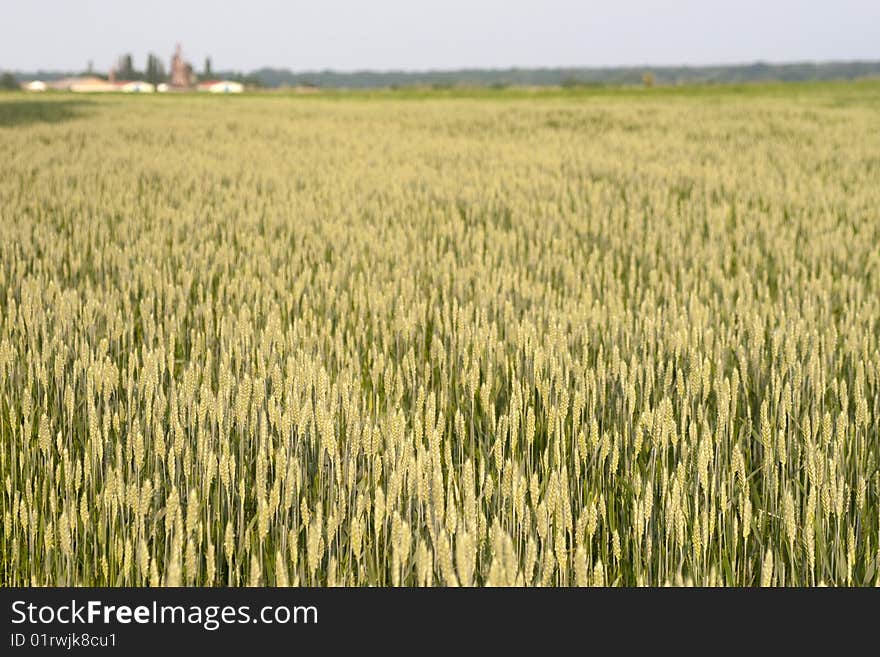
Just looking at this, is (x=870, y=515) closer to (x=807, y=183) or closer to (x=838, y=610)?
(x=838, y=610)

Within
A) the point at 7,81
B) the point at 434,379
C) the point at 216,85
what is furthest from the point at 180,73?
the point at 434,379

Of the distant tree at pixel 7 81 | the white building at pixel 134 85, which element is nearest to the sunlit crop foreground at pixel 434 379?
the distant tree at pixel 7 81

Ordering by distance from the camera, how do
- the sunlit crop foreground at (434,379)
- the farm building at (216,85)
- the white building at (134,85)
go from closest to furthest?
the sunlit crop foreground at (434,379), the white building at (134,85), the farm building at (216,85)

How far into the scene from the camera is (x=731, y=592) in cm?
150

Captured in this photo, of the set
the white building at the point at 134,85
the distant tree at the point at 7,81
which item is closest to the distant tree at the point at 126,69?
the white building at the point at 134,85

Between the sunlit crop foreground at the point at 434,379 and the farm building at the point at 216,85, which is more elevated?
the farm building at the point at 216,85

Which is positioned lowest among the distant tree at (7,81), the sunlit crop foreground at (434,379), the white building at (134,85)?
the sunlit crop foreground at (434,379)

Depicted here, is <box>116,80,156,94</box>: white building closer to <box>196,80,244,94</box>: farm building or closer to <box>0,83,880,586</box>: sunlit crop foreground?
<box>196,80,244,94</box>: farm building

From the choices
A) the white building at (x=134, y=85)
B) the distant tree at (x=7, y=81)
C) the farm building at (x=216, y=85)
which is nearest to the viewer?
the distant tree at (x=7, y=81)

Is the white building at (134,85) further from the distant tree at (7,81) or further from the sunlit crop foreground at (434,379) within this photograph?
the sunlit crop foreground at (434,379)

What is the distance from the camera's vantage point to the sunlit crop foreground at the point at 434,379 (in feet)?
5.80

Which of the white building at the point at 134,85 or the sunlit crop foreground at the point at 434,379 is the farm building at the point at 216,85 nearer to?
the white building at the point at 134,85

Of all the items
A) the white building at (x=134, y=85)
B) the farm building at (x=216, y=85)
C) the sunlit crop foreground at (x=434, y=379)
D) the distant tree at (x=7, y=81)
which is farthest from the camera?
the farm building at (x=216, y=85)

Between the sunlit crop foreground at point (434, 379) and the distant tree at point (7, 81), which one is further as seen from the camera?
the distant tree at point (7, 81)
